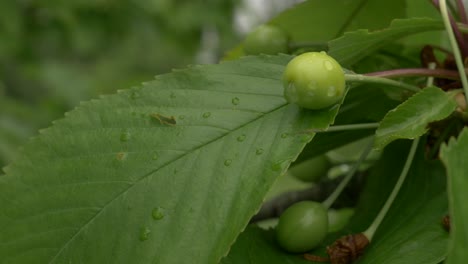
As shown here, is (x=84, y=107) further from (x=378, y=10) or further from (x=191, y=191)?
(x=378, y=10)

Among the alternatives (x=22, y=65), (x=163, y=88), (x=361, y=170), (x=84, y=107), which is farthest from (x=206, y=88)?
(x=22, y=65)

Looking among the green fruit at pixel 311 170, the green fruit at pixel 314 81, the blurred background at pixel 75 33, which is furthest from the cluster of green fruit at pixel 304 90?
the blurred background at pixel 75 33

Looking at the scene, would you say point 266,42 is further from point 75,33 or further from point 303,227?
point 75,33

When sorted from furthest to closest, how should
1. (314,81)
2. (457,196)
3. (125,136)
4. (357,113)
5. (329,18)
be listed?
1. (329,18)
2. (357,113)
3. (125,136)
4. (314,81)
5. (457,196)

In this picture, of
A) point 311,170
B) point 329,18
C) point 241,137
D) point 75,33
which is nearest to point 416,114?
point 241,137

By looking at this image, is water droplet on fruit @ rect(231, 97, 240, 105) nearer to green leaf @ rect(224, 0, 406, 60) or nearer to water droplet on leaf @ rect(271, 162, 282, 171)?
water droplet on leaf @ rect(271, 162, 282, 171)

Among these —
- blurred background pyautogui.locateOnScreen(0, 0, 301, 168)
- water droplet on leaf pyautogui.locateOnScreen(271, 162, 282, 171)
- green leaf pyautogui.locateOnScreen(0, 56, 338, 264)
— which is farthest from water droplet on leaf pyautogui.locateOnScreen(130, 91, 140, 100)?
blurred background pyautogui.locateOnScreen(0, 0, 301, 168)
